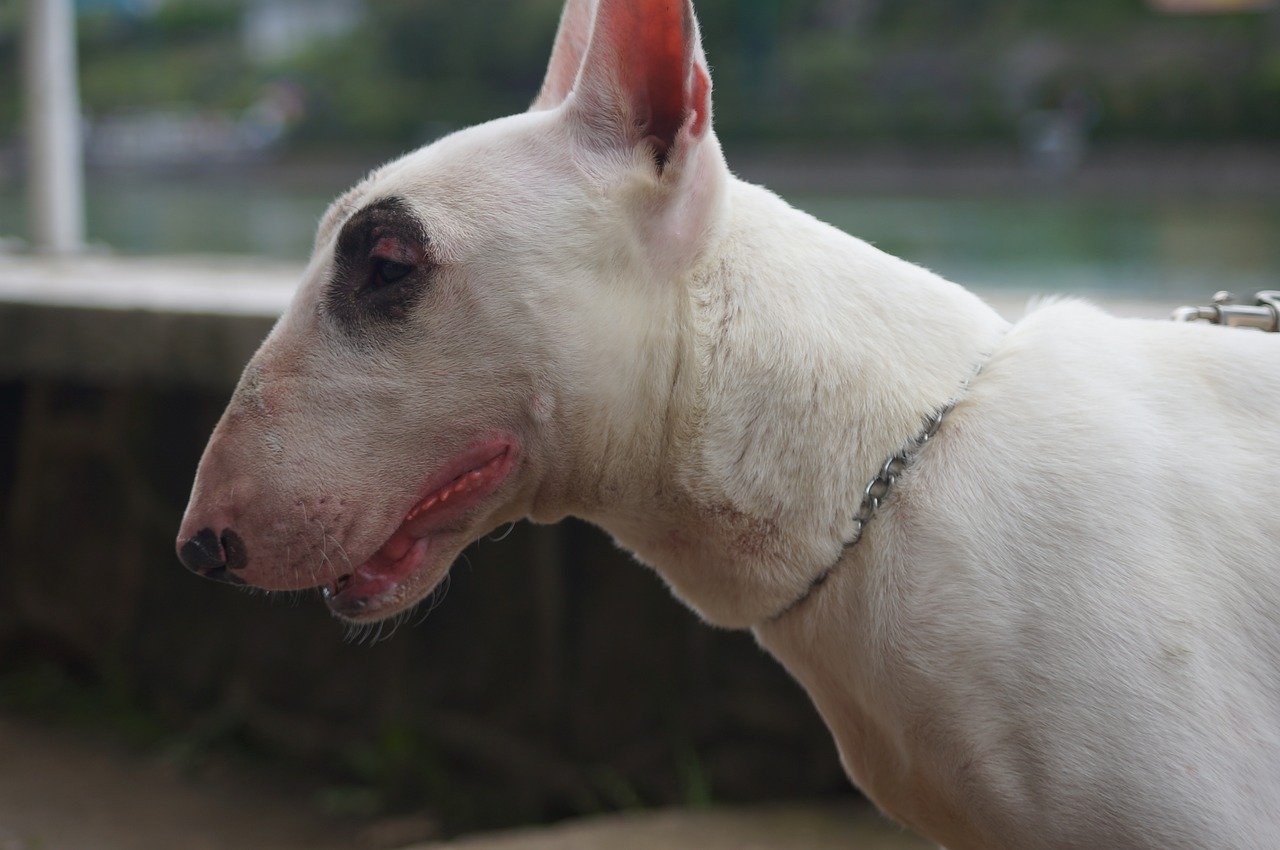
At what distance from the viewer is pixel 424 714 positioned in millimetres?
4305

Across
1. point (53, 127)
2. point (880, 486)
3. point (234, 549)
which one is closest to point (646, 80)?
point (880, 486)

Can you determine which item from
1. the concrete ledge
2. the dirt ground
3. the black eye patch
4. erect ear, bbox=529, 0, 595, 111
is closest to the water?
the concrete ledge

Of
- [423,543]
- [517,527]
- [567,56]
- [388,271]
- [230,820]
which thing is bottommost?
[230,820]

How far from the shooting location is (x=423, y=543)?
6.03 ft

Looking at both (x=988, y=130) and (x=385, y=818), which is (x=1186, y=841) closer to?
(x=385, y=818)

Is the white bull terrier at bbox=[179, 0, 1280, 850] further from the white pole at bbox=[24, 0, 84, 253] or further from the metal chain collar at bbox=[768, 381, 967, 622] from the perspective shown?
the white pole at bbox=[24, 0, 84, 253]

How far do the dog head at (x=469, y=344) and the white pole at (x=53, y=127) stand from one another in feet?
15.4

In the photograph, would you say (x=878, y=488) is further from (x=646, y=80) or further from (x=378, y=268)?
(x=378, y=268)

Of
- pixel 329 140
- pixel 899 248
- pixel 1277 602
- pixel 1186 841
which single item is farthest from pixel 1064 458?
pixel 329 140

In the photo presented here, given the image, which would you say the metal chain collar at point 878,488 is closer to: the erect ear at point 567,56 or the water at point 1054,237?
the erect ear at point 567,56

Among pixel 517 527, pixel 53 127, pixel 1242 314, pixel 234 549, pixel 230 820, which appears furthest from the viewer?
pixel 53 127

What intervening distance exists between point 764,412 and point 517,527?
2.40m

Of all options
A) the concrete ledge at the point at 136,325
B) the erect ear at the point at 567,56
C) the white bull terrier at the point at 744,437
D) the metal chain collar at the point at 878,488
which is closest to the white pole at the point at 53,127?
the concrete ledge at the point at 136,325

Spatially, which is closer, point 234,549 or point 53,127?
point 234,549
